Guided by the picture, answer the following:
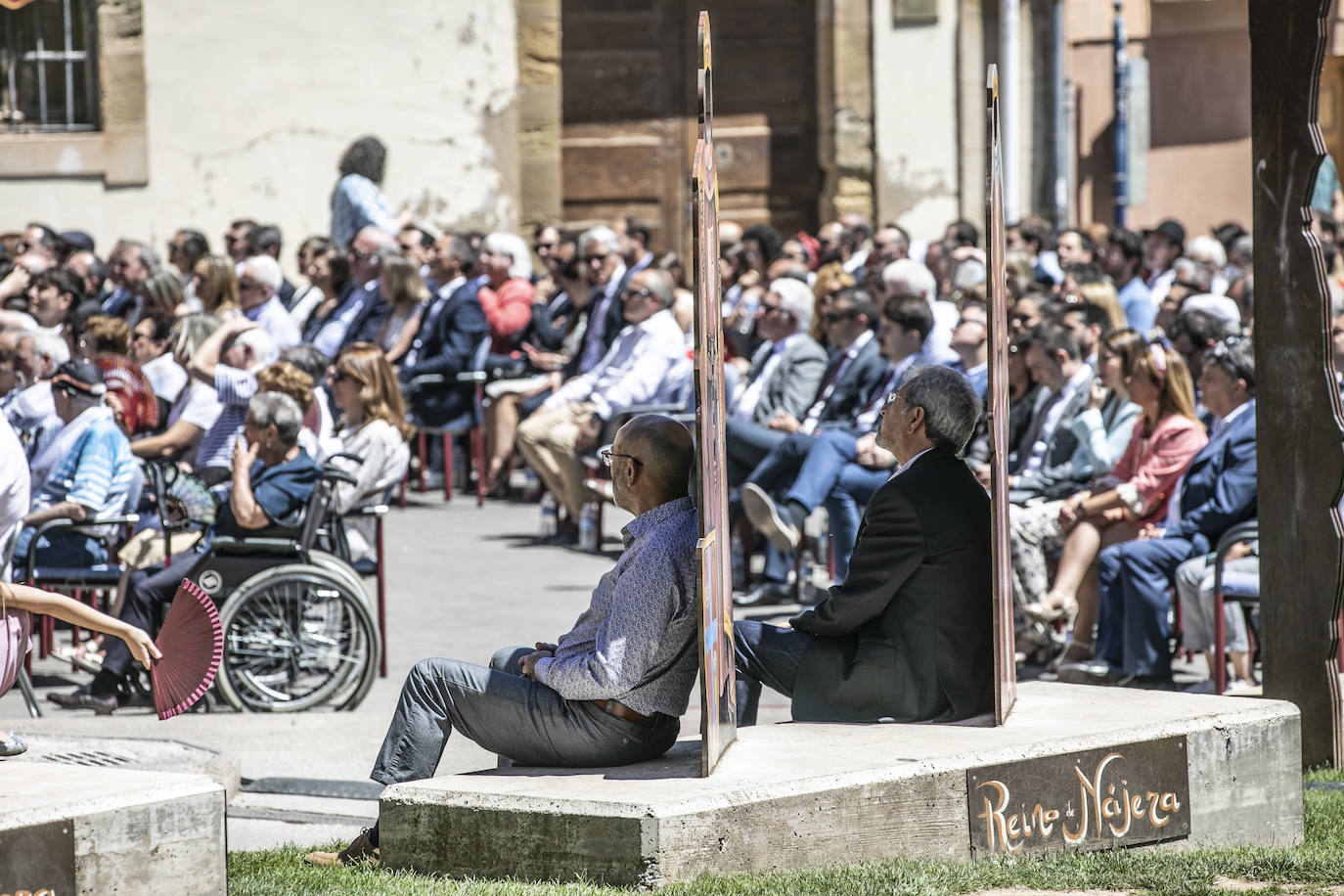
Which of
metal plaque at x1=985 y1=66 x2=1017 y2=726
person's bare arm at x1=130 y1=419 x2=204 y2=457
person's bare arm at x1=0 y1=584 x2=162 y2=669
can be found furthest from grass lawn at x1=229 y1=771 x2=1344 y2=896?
person's bare arm at x1=130 y1=419 x2=204 y2=457

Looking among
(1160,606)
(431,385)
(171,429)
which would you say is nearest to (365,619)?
(171,429)

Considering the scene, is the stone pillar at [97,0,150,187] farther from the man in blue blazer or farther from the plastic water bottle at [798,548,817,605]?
the man in blue blazer

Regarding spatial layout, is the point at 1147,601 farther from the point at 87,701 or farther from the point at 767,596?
the point at 87,701

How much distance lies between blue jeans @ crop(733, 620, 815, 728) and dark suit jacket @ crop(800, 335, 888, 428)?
4.58 m

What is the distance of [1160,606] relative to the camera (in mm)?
7695

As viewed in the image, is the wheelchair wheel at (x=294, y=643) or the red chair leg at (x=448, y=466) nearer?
the wheelchair wheel at (x=294, y=643)

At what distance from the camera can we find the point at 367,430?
361 inches

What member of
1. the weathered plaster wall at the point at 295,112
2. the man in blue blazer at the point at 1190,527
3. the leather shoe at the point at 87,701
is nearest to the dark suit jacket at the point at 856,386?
the man in blue blazer at the point at 1190,527

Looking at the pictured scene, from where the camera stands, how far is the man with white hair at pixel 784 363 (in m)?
10.6

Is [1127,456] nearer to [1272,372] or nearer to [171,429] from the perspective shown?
[1272,372]

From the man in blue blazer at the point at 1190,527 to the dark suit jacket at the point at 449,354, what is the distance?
20.3ft

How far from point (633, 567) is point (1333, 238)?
968 centimetres

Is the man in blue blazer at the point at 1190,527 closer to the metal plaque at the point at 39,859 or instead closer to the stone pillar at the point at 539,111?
the metal plaque at the point at 39,859

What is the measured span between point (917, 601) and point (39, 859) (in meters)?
2.36
